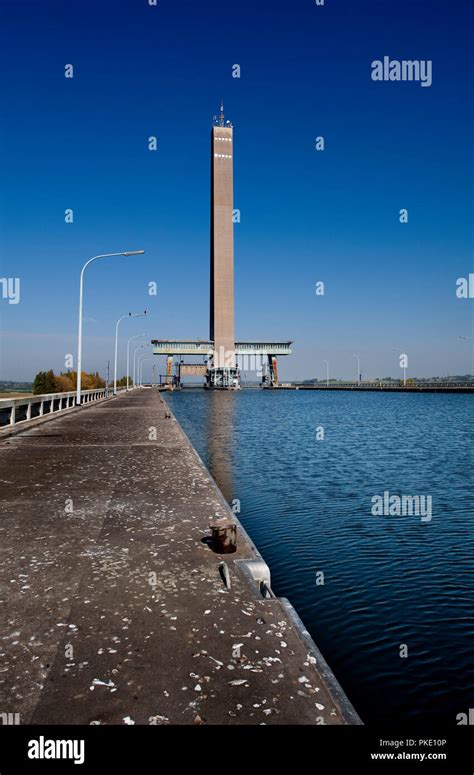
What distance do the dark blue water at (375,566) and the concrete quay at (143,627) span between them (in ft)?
4.50

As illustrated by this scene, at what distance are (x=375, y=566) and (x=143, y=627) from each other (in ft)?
17.6

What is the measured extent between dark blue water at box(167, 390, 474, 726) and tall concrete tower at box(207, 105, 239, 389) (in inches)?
3970

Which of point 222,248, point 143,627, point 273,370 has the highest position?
point 222,248

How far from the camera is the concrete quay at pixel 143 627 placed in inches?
133

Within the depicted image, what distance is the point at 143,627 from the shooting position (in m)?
4.45

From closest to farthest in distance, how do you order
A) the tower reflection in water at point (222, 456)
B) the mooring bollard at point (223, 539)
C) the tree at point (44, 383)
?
the mooring bollard at point (223, 539) → the tower reflection in water at point (222, 456) → the tree at point (44, 383)

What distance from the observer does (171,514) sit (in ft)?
27.7

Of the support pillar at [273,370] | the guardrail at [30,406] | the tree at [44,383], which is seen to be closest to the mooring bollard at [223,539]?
the guardrail at [30,406]

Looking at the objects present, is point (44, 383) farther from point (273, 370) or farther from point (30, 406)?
point (273, 370)

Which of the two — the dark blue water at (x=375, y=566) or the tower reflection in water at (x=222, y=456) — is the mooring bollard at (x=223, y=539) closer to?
the dark blue water at (x=375, y=566)

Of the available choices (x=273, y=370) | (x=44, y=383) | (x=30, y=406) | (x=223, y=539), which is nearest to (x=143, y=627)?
(x=223, y=539)

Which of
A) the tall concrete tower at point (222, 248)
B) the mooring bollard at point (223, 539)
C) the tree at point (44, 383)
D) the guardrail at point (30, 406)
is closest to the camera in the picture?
the mooring bollard at point (223, 539)

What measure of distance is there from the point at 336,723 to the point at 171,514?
214 inches

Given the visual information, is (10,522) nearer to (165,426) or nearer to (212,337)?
(165,426)
